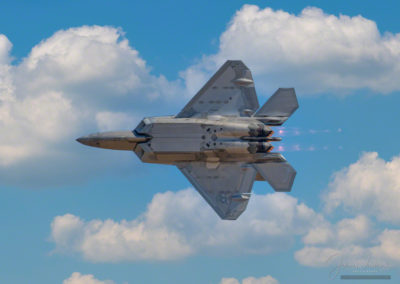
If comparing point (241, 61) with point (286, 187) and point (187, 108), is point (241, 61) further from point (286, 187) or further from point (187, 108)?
point (286, 187)

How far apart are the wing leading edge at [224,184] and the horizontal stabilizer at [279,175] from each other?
104cm

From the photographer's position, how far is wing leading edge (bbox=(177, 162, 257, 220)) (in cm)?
5106

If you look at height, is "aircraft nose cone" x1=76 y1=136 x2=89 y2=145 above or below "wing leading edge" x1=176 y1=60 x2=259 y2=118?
below

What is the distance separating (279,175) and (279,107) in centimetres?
533

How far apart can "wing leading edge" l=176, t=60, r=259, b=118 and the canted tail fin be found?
3.46ft

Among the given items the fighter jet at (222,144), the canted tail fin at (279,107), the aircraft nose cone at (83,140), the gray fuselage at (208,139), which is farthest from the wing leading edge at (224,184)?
the aircraft nose cone at (83,140)

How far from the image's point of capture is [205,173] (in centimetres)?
5222

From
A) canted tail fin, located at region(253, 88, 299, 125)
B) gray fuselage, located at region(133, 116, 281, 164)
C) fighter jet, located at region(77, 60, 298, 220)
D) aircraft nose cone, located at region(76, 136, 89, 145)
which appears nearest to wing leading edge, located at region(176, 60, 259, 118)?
fighter jet, located at region(77, 60, 298, 220)

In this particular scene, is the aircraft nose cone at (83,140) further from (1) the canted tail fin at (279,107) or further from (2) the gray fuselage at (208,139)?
(1) the canted tail fin at (279,107)

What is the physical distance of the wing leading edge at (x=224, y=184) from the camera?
51062 millimetres

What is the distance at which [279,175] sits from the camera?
51062 millimetres

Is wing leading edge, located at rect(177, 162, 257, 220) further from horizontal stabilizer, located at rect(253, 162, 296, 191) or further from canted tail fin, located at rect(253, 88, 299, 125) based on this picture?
canted tail fin, located at rect(253, 88, 299, 125)

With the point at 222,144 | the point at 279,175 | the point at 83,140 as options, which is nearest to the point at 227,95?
the point at 222,144

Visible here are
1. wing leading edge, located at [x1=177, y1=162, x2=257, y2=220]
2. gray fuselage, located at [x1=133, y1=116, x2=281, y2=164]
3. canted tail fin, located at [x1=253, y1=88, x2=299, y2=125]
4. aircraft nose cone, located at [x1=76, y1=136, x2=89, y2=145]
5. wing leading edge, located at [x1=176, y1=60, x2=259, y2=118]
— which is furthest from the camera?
aircraft nose cone, located at [x1=76, y1=136, x2=89, y2=145]
